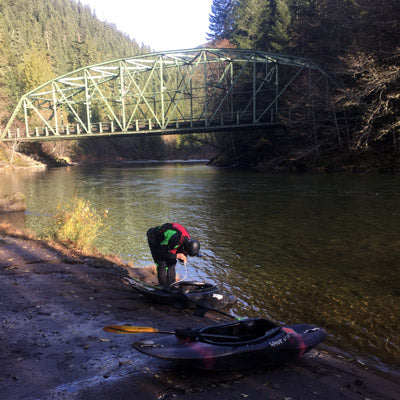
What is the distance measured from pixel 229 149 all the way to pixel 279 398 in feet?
161

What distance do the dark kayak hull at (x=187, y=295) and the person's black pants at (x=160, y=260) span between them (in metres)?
0.21

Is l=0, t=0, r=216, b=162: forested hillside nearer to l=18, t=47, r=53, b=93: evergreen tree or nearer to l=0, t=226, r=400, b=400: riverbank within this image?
l=18, t=47, r=53, b=93: evergreen tree

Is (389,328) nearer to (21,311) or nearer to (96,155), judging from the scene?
(21,311)

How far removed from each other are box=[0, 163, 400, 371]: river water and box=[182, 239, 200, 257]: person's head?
1.38 m

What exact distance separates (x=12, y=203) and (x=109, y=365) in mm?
15638

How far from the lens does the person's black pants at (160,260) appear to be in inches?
239

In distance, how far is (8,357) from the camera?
11.9ft

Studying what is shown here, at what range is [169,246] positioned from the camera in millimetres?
5918

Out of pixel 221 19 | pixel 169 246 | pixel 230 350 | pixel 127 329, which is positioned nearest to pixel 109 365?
pixel 127 329

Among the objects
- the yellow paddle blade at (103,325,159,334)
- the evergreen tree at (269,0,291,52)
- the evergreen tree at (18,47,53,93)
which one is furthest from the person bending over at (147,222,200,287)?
the evergreen tree at (18,47,53,93)

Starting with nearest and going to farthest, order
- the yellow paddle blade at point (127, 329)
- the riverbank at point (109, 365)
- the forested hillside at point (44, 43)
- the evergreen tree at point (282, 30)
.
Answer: the riverbank at point (109, 365), the yellow paddle blade at point (127, 329), the evergreen tree at point (282, 30), the forested hillside at point (44, 43)

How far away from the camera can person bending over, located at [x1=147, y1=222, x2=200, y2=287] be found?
19.1 ft

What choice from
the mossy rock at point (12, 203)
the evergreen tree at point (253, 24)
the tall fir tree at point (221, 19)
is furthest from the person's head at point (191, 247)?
the tall fir tree at point (221, 19)

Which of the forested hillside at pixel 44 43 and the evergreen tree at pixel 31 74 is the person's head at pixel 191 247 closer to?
the forested hillside at pixel 44 43
